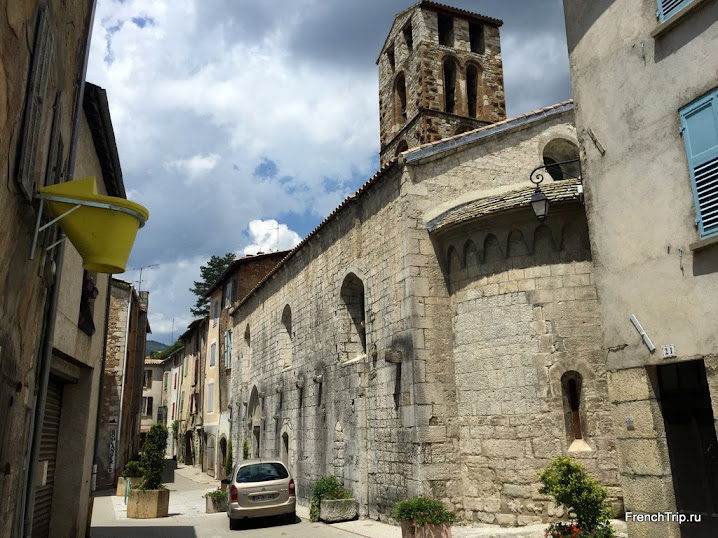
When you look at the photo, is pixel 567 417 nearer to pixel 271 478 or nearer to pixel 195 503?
pixel 271 478

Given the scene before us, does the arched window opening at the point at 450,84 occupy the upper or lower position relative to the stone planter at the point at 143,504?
upper

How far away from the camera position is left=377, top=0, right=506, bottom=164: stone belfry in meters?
22.8

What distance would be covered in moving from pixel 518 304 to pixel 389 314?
2689 millimetres

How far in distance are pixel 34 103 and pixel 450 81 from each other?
22.9 metres

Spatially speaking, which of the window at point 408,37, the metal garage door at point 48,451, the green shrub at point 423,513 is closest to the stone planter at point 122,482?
the metal garage door at point 48,451

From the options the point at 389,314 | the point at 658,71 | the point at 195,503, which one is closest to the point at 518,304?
the point at 389,314

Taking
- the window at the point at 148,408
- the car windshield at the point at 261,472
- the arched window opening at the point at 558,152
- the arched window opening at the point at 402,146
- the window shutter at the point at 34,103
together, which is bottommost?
the car windshield at the point at 261,472

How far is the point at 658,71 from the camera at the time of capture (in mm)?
5980

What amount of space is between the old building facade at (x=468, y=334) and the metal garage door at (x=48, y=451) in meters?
5.56

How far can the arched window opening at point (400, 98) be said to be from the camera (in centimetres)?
2544

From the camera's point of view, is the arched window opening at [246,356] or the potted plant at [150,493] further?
the arched window opening at [246,356]

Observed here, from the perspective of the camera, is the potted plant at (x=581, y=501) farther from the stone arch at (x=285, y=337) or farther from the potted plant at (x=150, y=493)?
the stone arch at (x=285, y=337)

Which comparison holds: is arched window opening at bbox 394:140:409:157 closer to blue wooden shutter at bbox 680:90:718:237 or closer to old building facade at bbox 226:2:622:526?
old building facade at bbox 226:2:622:526

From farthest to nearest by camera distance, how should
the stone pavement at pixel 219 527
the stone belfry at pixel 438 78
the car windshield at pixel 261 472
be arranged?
the stone belfry at pixel 438 78 → the car windshield at pixel 261 472 → the stone pavement at pixel 219 527
